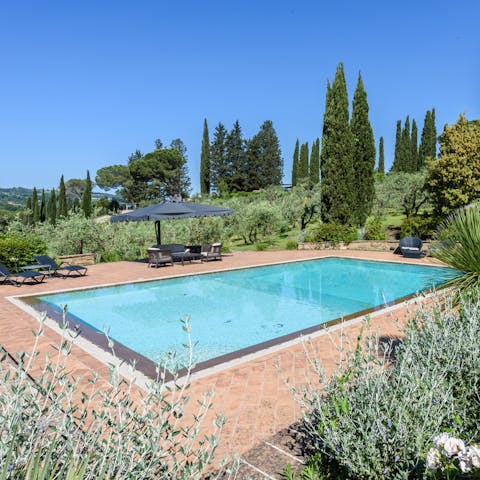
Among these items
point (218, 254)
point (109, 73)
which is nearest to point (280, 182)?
point (109, 73)

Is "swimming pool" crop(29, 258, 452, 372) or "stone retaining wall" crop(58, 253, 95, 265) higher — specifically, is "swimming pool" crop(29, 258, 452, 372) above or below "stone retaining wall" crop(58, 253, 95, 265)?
below

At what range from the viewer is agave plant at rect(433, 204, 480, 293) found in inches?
207

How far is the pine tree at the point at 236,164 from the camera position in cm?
5759

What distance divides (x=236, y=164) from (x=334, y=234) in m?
39.8

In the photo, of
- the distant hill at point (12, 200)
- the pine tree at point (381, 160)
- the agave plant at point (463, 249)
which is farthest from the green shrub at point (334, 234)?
the distant hill at point (12, 200)

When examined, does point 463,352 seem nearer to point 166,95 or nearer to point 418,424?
point 418,424

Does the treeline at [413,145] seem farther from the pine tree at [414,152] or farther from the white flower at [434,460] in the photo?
the white flower at [434,460]

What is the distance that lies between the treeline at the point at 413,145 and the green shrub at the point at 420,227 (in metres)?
25.3

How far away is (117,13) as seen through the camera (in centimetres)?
1791

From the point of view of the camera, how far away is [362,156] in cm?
2456

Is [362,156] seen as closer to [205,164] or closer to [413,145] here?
[413,145]

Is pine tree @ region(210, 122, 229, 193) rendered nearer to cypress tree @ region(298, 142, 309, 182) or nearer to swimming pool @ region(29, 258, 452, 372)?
cypress tree @ region(298, 142, 309, 182)

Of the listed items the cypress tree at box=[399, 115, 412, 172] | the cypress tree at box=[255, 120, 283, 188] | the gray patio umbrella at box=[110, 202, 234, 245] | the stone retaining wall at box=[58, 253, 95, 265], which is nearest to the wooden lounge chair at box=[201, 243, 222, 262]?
the gray patio umbrella at box=[110, 202, 234, 245]

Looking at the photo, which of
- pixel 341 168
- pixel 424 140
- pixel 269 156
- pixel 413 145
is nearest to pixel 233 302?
pixel 341 168
